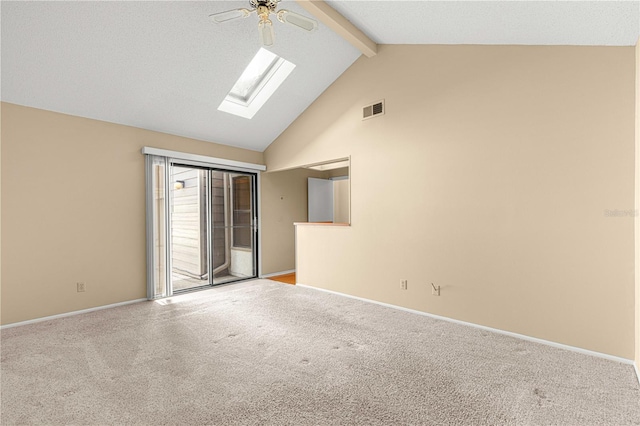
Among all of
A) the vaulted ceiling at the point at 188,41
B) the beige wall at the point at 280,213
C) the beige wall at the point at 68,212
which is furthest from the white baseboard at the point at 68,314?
the vaulted ceiling at the point at 188,41

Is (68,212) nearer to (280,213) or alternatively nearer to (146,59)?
(146,59)

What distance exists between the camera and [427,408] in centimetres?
189

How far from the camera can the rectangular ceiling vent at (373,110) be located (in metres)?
4.02

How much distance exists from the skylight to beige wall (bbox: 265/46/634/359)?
89 centimetres

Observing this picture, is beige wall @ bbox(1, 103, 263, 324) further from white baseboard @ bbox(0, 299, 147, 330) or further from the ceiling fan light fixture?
the ceiling fan light fixture

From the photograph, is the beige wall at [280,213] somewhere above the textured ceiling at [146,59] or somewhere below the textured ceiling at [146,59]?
below

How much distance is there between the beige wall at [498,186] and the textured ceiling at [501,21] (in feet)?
0.52

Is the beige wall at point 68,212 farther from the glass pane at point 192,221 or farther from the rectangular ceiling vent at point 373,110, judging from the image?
the rectangular ceiling vent at point 373,110

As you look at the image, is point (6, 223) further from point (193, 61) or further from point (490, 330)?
point (490, 330)

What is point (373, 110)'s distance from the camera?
13.5ft

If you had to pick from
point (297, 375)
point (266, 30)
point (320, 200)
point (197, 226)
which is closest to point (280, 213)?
point (320, 200)

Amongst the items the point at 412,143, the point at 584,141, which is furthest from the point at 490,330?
the point at 412,143

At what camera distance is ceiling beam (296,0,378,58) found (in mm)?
3055

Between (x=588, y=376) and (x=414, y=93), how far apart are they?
10.2ft
